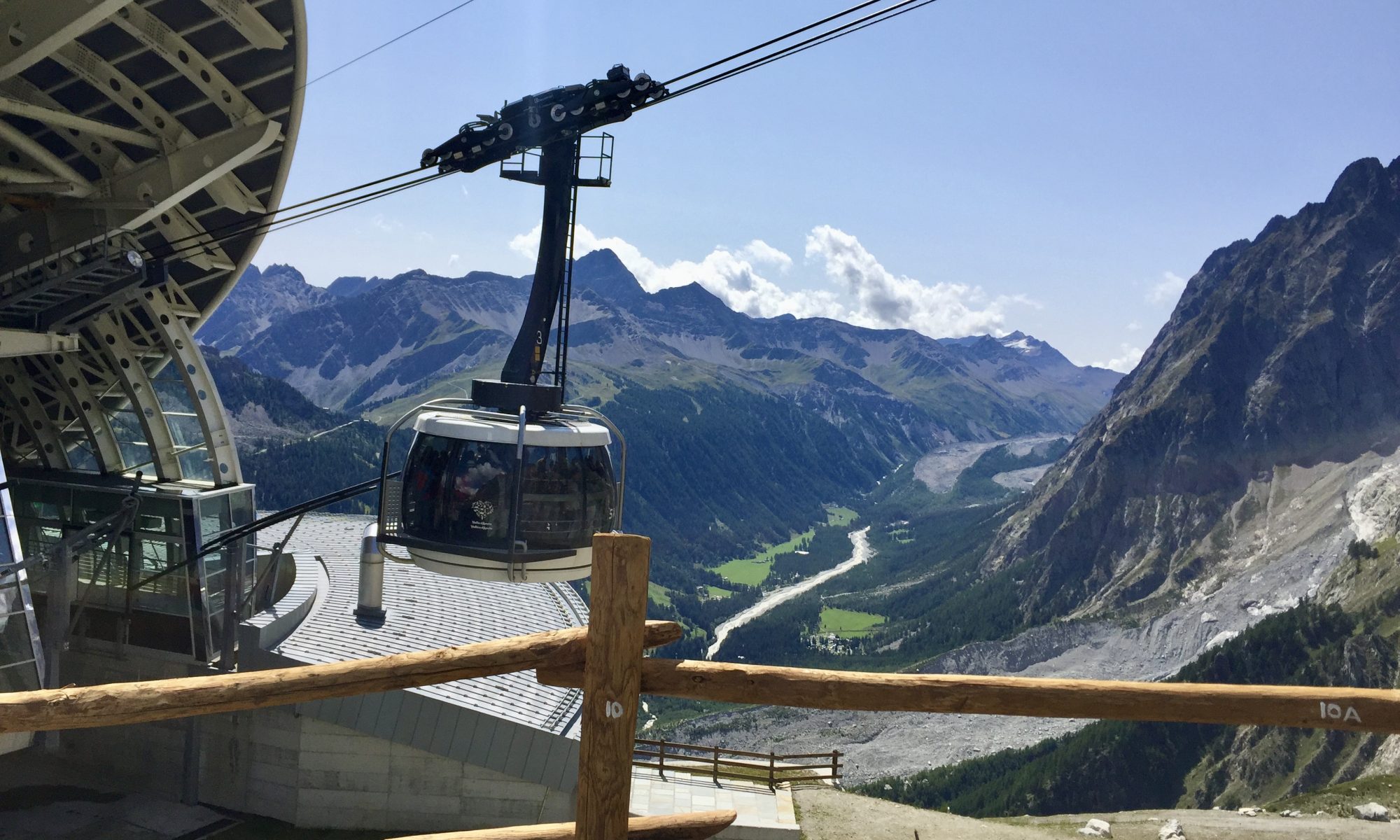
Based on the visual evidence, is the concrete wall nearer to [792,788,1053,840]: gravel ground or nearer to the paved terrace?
the paved terrace

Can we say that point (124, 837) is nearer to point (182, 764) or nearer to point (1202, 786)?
point (182, 764)

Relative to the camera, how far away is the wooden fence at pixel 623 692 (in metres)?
4.90

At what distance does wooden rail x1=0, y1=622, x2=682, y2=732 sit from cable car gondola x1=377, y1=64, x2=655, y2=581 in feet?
29.4

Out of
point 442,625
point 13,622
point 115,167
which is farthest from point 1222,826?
point 115,167

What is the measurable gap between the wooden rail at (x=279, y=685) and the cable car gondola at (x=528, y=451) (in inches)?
352

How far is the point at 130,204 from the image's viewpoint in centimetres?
2164

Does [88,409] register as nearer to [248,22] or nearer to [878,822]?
[248,22]

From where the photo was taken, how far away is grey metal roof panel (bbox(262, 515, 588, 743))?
2853 cm

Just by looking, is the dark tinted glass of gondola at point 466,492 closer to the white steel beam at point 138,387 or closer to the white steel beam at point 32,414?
the white steel beam at point 138,387

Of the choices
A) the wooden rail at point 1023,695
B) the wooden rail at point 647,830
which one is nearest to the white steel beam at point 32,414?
the wooden rail at point 647,830

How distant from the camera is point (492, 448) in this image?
579 inches

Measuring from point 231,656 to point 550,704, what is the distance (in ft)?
29.3

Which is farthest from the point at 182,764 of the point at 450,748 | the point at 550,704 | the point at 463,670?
the point at 463,670

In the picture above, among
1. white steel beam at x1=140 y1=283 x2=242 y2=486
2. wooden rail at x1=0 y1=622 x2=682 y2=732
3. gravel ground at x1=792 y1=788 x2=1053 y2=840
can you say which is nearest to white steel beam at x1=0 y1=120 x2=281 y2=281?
white steel beam at x1=140 y1=283 x2=242 y2=486
